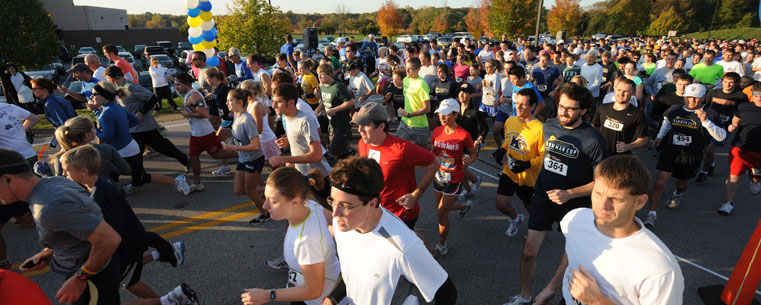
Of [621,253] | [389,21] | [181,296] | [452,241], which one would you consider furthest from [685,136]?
[389,21]

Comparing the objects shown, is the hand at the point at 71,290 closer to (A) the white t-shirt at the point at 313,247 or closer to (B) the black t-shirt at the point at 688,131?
(A) the white t-shirt at the point at 313,247

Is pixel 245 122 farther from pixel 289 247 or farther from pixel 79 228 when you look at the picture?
pixel 289 247

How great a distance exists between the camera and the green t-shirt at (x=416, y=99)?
636 centimetres

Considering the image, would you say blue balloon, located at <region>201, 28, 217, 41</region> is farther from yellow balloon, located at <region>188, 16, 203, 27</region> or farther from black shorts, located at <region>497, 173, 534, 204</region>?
black shorts, located at <region>497, 173, 534, 204</region>

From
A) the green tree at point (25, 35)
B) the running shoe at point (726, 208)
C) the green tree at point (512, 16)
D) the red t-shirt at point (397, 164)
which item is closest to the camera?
the red t-shirt at point (397, 164)

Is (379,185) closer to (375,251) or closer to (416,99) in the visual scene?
(375,251)

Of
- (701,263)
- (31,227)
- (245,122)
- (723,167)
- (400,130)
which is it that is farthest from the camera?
(723,167)

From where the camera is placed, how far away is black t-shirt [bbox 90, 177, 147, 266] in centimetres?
314

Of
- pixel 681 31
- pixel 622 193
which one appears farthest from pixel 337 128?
pixel 681 31

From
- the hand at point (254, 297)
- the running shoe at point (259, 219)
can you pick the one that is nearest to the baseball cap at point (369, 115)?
the hand at point (254, 297)

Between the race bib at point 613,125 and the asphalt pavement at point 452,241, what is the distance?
150 centimetres

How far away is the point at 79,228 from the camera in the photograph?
2.51m

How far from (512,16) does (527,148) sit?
25.4 metres

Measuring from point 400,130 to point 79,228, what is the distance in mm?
4683
